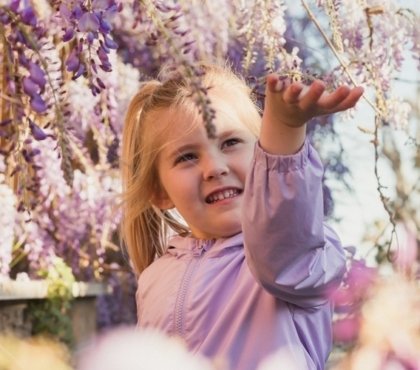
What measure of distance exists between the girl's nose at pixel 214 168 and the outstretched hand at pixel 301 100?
0.44m

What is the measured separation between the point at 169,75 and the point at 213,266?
20.1 inches

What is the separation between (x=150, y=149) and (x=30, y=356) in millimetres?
1349

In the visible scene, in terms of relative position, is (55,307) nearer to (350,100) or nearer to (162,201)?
(162,201)

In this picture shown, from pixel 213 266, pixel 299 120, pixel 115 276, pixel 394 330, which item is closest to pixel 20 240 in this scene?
pixel 115 276

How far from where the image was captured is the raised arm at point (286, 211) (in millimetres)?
1063

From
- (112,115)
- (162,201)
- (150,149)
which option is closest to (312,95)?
(150,149)

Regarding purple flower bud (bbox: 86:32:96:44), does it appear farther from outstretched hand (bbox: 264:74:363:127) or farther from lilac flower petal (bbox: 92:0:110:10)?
outstretched hand (bbox: 264:74:363:127)

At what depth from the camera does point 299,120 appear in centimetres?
102

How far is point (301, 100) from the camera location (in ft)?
2.98

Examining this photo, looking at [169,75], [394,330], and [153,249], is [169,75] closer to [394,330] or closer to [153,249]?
[153,249]

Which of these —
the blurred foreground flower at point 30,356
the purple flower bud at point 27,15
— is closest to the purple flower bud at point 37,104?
the purple flower bud at point 27,15

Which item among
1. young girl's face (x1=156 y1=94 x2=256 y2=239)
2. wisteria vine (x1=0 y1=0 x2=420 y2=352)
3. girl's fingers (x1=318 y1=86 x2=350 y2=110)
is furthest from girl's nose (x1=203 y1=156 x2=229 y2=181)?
wisteria vine (x1=0 y1=0 x2=420 y2=352)

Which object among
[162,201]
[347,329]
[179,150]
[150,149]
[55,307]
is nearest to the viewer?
[347,329]

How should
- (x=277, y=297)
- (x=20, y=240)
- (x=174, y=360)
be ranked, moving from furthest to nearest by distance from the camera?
(x=20, y=240) → (x=277, y=297) → (x=174, y=360)
